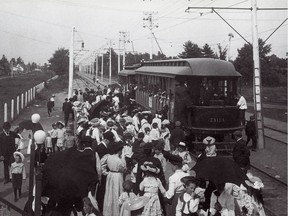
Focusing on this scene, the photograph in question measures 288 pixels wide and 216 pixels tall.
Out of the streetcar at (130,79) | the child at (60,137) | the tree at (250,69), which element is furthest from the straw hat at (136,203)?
the tree at (250,69)

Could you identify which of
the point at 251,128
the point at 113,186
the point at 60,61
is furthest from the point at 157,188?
the point at 60,61

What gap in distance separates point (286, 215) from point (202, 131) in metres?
5.95

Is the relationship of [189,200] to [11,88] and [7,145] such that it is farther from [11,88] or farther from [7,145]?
[11,88]

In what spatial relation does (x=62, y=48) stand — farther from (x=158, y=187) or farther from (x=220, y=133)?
(x=158, y=187)

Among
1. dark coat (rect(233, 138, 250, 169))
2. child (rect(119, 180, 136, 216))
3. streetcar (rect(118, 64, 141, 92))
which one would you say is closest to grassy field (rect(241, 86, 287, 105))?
streetcar (rect(118, 64, 141, 92))

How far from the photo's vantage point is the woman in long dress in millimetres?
7445

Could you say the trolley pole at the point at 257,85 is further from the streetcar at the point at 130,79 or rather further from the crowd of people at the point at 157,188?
the streetcar at the point at 130,79

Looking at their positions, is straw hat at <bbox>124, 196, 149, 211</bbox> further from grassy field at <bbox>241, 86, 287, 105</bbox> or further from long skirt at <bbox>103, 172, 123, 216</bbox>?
grassy field at <bbox>241, 86, 287, 105</bbox>

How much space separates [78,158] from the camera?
6.15 meters

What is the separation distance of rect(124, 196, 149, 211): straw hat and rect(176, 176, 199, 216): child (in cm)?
53

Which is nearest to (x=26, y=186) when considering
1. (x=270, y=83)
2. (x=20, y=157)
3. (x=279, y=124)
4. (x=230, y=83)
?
(x=20, y=157)

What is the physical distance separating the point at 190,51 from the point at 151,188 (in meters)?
45.1

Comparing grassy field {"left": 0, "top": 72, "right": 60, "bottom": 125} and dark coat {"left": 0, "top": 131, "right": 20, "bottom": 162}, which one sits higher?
grassy field {"left": 0, "top": 72, "right": 60, "bottom": 125}

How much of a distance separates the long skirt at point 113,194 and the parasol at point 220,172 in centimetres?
177
